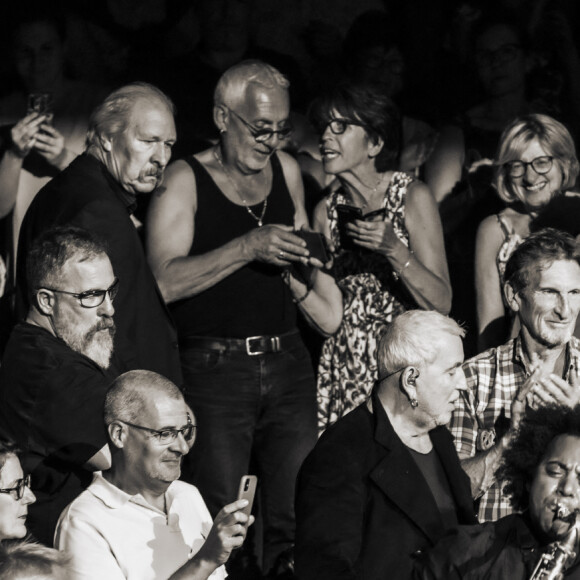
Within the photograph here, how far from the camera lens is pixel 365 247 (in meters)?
5.66

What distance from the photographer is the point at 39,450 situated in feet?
14.4

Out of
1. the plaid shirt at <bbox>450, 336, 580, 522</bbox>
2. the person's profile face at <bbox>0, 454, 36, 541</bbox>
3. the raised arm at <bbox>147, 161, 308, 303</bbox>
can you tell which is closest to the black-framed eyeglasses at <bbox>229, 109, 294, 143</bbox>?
the raised arm at <bbox>147, 161, 308, 303</bbox>

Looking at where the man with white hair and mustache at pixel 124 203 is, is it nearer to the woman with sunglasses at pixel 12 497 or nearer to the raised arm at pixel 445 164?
the woman with sunglasses at pixel 12 497

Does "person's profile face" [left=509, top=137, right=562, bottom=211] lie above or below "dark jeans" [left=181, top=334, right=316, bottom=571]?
above

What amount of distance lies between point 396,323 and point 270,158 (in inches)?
60.8

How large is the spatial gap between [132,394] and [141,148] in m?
1.26

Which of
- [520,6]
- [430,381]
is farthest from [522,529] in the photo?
[520,6]

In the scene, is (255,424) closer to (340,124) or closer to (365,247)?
(365,247)

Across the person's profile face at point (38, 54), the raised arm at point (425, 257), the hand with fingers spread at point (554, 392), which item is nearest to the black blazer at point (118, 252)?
the raised arm at point (425, 257)

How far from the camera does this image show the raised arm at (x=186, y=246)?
537cm

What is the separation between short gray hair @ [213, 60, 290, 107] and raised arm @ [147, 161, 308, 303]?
317 mm

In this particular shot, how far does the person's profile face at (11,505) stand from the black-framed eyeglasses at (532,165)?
253cm

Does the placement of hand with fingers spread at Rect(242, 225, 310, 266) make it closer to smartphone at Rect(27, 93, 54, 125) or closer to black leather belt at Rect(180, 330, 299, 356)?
black leather belt at Rect(180, 330, 299, 356)

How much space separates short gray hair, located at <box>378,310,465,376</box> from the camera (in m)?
4.50
